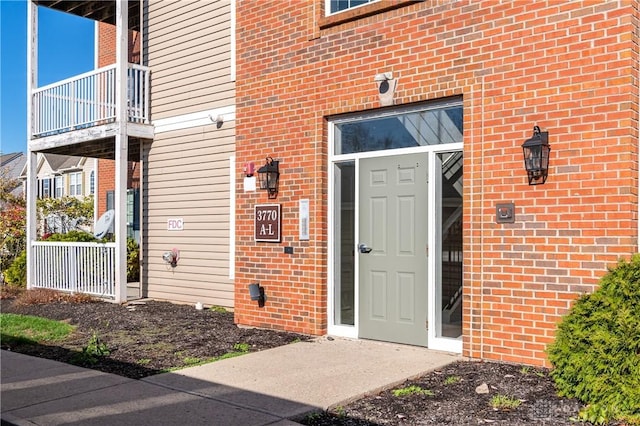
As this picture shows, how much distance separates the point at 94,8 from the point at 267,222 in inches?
319

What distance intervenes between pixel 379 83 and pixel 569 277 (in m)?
2.97

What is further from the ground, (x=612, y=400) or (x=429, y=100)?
(x=429, y=100)

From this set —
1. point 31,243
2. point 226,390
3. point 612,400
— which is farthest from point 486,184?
point 31,243

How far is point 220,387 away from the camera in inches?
214

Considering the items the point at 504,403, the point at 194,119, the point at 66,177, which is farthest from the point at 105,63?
the point at 504,403

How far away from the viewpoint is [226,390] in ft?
17.5

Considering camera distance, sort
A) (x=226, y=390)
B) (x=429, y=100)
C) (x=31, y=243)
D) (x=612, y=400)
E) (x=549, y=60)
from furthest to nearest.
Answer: (x=31, y=243) → (x=429, y=100) → (x=549, y=60) → (x=226, y=390) → (x=612, y=400)

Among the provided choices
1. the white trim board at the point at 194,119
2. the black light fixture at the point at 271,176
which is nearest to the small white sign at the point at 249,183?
the black light fixture at the point at 271,176

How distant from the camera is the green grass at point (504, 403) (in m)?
4.70

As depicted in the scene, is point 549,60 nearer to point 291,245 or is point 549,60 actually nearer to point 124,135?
point 291,245

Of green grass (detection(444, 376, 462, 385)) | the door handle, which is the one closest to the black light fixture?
the door handle

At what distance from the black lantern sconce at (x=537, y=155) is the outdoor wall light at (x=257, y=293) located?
3.85 metres

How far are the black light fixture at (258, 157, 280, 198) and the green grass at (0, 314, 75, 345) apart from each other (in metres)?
3.34

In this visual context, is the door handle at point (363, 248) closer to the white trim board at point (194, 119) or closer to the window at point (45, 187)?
the white trim board at point (194, 119)
